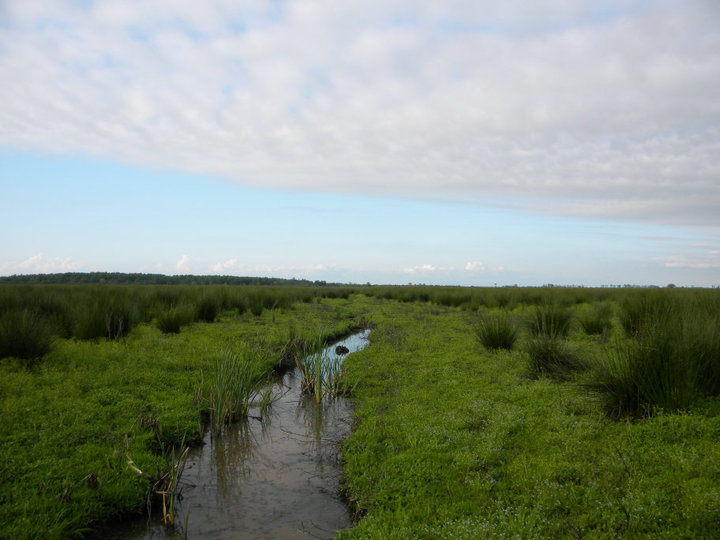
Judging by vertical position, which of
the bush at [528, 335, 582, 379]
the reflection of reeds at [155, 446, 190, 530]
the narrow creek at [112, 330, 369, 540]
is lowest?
the narrow creek at [112, 330, 369, 540]

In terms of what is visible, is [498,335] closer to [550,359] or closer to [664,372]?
[550,359]

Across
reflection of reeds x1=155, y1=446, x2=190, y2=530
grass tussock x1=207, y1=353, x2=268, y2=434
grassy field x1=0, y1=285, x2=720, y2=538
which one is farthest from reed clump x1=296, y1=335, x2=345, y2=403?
reflection of reeds x1=155, y1=446, x2=190, y2=530

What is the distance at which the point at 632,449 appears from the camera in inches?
210

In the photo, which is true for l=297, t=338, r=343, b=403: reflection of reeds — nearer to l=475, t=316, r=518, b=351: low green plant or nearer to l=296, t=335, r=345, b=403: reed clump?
l=296, t=335, r=345, b=403: reed clump

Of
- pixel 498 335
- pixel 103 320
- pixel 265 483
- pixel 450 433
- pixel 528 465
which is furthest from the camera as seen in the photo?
pixel 103 320

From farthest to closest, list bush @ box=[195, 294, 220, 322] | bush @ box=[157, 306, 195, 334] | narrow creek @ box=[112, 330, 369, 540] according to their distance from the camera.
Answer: bush @ box=[195, 294, 220, 322] < bush @ box=[157, 306, 195, 334] < narrow creek @ box=[112, 330, 369, 540]

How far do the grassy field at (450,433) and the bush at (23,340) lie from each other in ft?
0.09

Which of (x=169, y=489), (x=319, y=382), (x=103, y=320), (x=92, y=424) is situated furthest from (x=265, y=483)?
(x=103, y=320)

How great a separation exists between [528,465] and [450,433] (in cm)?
144

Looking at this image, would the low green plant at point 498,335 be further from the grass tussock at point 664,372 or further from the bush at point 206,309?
the bush at point 206,309

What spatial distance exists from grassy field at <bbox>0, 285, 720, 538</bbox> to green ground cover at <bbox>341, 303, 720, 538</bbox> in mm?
24

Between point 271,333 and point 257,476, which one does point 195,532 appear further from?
point 271,333

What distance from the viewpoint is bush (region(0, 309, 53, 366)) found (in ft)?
30.3

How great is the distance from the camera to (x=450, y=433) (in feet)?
21.8
